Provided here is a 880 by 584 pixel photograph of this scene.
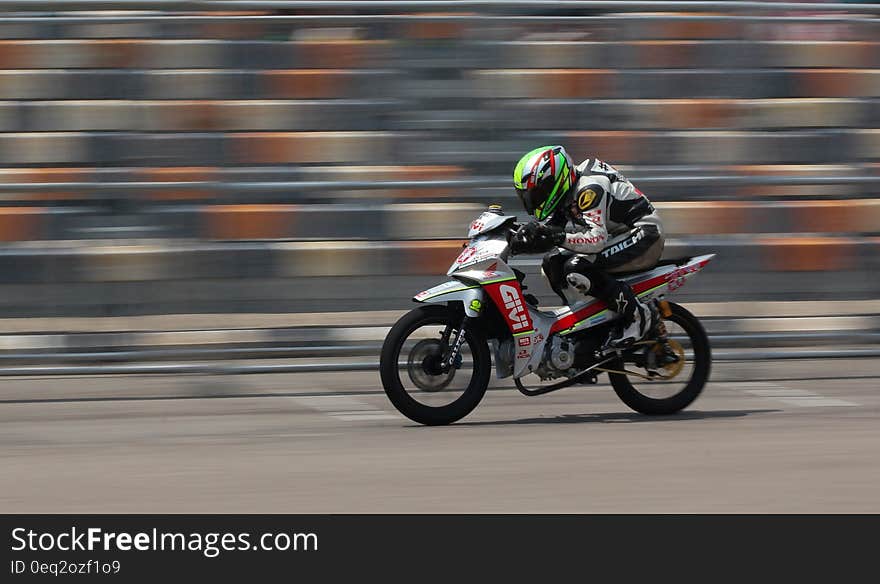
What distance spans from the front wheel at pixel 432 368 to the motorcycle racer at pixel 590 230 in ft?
1.83

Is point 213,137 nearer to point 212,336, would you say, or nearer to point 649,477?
point 212,336

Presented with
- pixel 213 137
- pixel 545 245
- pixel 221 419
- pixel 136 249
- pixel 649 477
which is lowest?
pixel 649 477

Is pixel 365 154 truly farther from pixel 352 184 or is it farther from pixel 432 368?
pixel 432 368

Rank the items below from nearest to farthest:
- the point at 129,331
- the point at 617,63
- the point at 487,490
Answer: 1. the point at 487,490
2. the point at 129,331
3. the point at 617,63

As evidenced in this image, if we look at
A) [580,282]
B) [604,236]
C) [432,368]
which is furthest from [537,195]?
[432,368]

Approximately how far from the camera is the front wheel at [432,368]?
24.4 ft

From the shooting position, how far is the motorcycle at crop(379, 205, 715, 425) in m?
7.54

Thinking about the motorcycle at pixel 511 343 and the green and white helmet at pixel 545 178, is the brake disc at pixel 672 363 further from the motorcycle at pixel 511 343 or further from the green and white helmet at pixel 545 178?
the green and white helmet at pixel 545 178

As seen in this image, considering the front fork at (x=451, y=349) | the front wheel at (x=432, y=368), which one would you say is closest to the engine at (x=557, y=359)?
the front wheel at (x=432, y=368)

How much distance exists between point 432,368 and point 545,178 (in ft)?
3.74

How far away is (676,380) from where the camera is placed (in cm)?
807

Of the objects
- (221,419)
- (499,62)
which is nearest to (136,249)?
(221,419)

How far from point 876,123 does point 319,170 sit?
422 cm

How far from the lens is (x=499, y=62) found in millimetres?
10180
